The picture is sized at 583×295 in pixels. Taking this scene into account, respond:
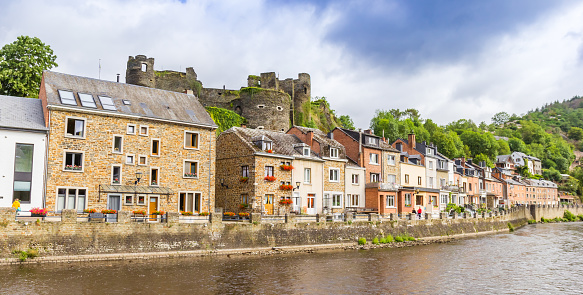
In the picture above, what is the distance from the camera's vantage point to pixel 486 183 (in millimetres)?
85250

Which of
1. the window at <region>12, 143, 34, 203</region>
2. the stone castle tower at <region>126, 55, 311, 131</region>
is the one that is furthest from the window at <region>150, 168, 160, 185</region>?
the stone castle tower at <region>126, 55, 311, 131</region>

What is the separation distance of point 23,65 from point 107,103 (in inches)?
543

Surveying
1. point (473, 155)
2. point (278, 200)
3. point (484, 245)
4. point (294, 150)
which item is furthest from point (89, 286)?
point (473, 155)

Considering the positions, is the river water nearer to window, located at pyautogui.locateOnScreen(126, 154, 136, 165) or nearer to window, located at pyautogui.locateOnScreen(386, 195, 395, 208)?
window, located at pyautogui.locateOnScreen(126, 154, 136, 165)

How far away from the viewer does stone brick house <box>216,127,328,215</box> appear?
1601 inches

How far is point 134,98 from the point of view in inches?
1449

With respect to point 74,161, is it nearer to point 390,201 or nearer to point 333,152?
point 333,152

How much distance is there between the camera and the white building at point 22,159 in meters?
29.6

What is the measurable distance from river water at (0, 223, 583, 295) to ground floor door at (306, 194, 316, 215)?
28.0 feet

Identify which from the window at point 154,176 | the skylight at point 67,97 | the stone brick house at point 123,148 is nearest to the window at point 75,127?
the stone brick house at point 123,148

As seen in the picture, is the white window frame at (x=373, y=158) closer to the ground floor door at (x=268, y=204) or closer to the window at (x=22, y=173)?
the ground floor door at (x=268, y=204)

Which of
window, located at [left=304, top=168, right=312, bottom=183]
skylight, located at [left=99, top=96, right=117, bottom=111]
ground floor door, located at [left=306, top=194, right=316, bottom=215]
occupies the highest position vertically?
skylight, located at [left=99, top=96, right=117, bottom=111]

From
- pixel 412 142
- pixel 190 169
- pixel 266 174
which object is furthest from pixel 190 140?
pixel 412 142

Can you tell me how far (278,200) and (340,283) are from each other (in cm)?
1790
